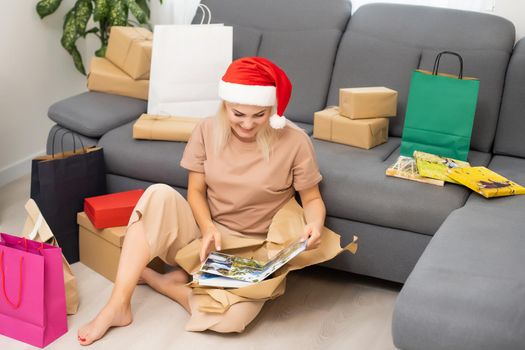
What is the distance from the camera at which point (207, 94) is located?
304 cm

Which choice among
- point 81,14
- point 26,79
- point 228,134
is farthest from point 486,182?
point 26,79

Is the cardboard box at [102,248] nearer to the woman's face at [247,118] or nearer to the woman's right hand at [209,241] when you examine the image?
the woman's right hand at [209,241]

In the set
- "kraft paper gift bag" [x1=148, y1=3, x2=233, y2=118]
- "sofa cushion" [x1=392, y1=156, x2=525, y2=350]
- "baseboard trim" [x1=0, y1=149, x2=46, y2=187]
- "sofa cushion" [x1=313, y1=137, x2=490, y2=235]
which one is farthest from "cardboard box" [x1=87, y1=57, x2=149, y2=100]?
"sofa cushion" [x1=392, y1=156, x2=525, y2=350]

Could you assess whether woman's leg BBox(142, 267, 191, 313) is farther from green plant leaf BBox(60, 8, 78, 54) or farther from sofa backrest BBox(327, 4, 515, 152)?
green plant leaf BBox(60, 8, 78, 54)

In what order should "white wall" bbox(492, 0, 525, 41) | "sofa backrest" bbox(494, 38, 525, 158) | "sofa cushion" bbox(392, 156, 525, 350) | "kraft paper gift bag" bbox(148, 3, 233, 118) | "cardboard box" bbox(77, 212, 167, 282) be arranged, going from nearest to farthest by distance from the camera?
1. "sofa cushion" bbox(392, 156, 525, 350)
2. "cardboard box" bbox(77, 212, 167, 282)
3. "sofa backrest" bbox(494, 38, 525, 158)
4. "kraft paper gift bag" bbox(148, 3, 233, 118)
5. "white wall" bbox(492, 0, 525, 41)

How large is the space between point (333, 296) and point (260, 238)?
35 centimetres

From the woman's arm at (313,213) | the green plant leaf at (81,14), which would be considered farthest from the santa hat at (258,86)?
the green plant leaf at (81,14)

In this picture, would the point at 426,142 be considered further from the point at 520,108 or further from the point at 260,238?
the point at 260,238

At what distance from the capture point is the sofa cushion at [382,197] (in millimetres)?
2387

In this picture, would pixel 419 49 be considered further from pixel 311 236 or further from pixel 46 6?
pixel 46 6

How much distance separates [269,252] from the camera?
2.31 metres

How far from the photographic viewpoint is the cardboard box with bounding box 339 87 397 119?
275 centimetres

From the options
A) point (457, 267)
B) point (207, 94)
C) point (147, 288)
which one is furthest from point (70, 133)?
point (457, 267)

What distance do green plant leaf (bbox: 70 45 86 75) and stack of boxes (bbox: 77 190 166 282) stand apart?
1.24 meters
